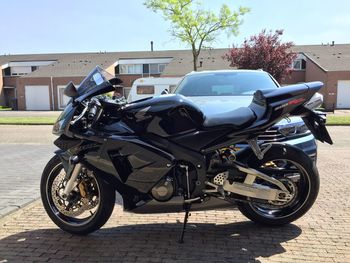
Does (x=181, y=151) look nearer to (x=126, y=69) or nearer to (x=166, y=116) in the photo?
(x=166, y=116)

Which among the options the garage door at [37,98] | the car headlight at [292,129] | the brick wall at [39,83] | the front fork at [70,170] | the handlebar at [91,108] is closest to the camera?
the handlebar at [91,108]

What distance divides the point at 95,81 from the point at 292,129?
2.34m

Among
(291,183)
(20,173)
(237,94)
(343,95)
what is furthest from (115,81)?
(343,95)

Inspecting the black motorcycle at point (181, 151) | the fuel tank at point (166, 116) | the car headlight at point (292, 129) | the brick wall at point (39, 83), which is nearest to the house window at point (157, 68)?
the brick wall at point (39, 83)

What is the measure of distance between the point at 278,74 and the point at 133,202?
2970cm

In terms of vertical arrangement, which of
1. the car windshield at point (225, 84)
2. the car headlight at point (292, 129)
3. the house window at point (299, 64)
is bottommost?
the car headlight at point (292, 129)

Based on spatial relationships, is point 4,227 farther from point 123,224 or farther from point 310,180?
point 310,180

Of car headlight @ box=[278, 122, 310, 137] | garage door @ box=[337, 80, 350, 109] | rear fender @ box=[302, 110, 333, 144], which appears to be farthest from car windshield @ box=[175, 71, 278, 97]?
garage door @ box=[337, 80, 350, 109]

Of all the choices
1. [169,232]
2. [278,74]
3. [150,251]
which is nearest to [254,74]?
[169,232]

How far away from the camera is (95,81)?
12.4 feet

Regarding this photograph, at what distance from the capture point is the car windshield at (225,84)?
6000 millimetres

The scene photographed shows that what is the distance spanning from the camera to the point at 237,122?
354cm

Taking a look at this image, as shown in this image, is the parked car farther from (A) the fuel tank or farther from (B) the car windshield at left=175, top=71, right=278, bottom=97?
(A) the fuel tank

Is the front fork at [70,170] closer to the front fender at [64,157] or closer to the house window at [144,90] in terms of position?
the front fender at [64,157]
